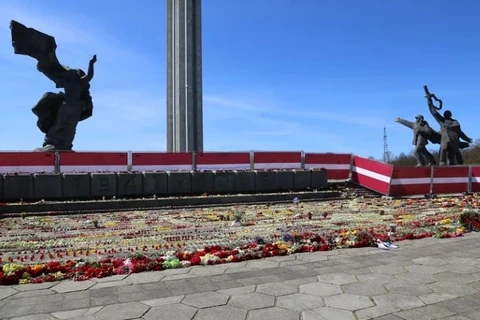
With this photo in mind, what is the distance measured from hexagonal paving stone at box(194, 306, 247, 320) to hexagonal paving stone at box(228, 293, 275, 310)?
102 millimetres

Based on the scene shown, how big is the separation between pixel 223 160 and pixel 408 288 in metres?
11.7

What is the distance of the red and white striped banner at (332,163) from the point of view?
54.9 ft

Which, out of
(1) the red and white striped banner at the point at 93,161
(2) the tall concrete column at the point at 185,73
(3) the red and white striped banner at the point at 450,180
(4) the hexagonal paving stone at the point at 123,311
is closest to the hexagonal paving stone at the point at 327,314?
(4) the hexagonal paving stone at the point at 123,311

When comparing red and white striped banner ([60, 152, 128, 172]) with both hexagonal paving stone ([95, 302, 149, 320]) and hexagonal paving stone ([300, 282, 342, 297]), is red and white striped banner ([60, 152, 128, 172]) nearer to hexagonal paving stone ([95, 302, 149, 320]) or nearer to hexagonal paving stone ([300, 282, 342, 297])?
hexagonal paving stone ([95, 302, 149, 320])

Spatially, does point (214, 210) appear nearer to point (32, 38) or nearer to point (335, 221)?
point (335, 221)

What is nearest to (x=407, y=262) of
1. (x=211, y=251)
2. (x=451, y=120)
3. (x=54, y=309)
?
(x=211, y=251)

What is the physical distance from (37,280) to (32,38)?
55.9ft

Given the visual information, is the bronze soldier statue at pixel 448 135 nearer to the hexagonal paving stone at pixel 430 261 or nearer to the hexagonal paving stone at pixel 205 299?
the hexagonal paving stone at pixel 430 261

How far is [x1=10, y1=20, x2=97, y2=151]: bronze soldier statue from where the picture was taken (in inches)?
730

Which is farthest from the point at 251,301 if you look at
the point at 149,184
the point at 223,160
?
the point at 223,160

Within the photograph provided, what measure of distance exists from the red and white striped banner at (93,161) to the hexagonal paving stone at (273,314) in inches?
448

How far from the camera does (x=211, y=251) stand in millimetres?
5594

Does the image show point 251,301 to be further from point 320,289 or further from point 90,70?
point 90,70

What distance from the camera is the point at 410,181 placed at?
50.5 feet
